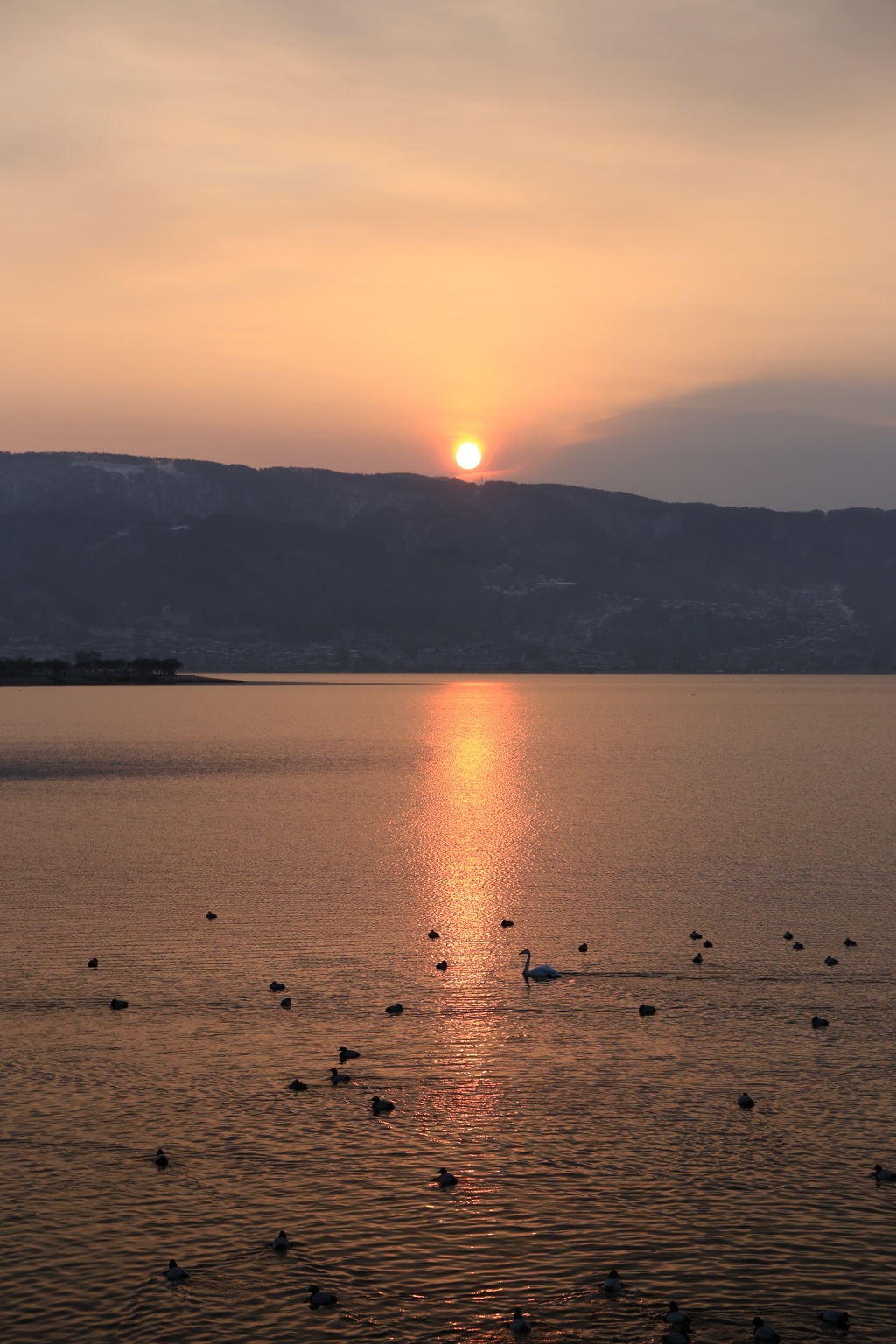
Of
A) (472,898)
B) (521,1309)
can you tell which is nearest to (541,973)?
(472,898)

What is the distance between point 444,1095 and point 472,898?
25666mm

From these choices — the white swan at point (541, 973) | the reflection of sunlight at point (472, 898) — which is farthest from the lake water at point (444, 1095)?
the white swan at point (541, 973)

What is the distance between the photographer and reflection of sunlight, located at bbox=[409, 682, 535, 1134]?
29234 mm

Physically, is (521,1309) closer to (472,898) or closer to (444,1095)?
(444,1095)

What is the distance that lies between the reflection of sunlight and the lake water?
0.19 meters

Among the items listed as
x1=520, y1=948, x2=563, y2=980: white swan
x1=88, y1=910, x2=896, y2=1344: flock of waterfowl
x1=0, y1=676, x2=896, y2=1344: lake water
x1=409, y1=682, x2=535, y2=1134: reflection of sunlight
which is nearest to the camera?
x1=88, y1=910, x2=896, y2=1344: flock of waterfowl

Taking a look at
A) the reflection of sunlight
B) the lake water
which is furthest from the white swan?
the reflection of sunlight

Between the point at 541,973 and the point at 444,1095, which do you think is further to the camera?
the point at 541,973

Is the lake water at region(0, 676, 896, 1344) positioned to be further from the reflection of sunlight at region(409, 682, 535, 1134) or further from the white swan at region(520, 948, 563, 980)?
the white swan at region(520, 948, 563, 980)

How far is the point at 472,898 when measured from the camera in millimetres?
52844

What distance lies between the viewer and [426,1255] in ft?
66.3

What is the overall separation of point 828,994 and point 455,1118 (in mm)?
14233

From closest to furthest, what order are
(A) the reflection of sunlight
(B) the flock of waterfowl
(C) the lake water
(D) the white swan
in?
1. (B) the flock of waterfowl
2. (C) the lake water
3. (A) the reflection of sunlight
4. (D) the white swan

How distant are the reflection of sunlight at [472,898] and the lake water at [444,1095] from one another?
0.19 meters
